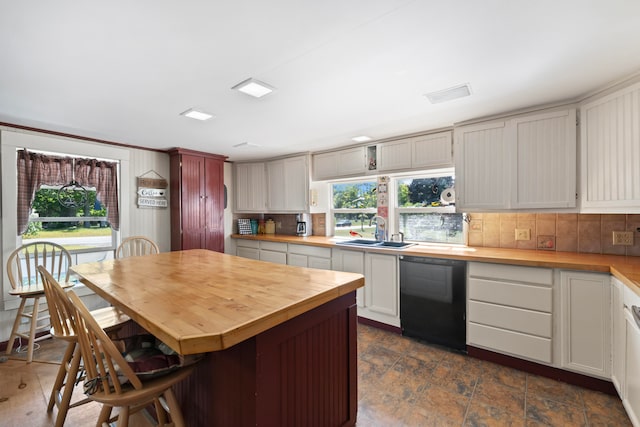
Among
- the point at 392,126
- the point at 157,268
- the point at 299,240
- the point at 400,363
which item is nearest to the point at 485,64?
the point at 392,126

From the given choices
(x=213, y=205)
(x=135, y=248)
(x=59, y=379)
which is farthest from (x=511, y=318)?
(x=213, y=205)

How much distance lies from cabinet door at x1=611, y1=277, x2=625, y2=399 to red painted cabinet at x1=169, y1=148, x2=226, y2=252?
14.3 ft

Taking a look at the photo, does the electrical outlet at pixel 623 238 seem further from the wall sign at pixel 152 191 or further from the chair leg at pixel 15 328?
the chair leg at pixel 15 328

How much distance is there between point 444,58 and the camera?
1.66 meters

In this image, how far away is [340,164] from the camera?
3.91 m

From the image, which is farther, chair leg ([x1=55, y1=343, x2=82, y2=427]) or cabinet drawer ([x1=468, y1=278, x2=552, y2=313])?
cabinet drawer ([x1=468, y1=278, x2=552, y2=313])

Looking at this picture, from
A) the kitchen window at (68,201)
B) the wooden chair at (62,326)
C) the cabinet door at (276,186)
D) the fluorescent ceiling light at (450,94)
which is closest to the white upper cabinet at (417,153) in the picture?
the fluorescent ceiling light at (450,94)

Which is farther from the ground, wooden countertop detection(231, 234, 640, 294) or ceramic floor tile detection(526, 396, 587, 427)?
wooden countertop detection(231, 234, 640, 294)

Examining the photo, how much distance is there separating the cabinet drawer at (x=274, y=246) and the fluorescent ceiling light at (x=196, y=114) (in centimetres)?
203

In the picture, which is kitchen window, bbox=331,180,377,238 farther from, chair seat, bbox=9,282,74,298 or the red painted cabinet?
chair seat, bbox=9,282,74,298

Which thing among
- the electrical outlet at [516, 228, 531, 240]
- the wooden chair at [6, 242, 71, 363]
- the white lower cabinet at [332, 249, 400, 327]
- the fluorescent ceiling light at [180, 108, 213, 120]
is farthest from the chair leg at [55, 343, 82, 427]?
the electrical outlet at [516, 228, 531, 240]

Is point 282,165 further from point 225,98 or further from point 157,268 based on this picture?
point 157,268

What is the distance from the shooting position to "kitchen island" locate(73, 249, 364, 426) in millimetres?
1067

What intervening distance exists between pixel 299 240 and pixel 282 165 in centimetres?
130
